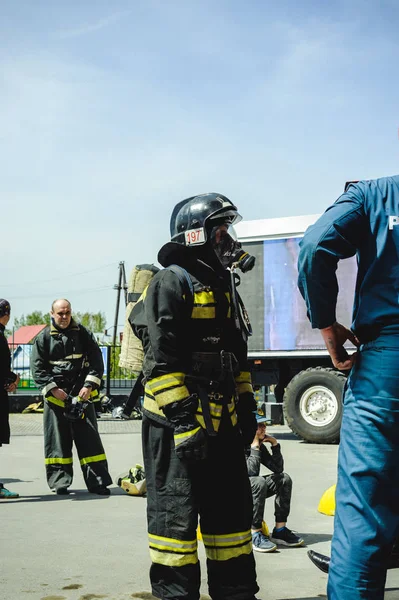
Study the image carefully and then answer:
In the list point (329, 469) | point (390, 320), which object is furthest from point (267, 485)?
point (329, 469)

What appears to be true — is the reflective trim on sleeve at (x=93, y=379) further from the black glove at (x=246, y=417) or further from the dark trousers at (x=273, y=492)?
the black glove at (x=246, y=417)

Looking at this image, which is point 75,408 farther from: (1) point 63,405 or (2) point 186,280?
(2) point 186,280

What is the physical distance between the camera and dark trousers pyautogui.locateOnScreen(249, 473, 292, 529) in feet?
18.6

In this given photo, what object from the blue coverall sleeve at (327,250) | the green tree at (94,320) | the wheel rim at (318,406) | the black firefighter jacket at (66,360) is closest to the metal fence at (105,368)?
the wheel rim at (318,406)

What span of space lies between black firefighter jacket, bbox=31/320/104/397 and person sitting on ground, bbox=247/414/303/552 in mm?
2818

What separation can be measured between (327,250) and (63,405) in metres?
5.37

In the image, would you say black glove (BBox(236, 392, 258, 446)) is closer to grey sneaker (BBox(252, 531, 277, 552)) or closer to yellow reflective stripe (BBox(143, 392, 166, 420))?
yellow reflective stripe (BBox(143, 392, 166, 420))

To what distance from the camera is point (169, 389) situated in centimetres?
384

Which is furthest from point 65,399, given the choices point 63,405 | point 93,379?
point 93,379

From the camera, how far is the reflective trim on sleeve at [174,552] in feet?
12.4

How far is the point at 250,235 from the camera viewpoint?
14188 millimetres

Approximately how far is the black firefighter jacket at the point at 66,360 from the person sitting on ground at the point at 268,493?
2.82 m

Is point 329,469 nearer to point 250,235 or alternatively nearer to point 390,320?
point 250,235

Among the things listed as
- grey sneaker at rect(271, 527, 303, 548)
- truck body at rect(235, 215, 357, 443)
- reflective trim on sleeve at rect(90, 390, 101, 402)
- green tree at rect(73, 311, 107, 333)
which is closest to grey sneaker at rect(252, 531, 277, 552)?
grey sneaker at rect(271, 527, 303, 548)
